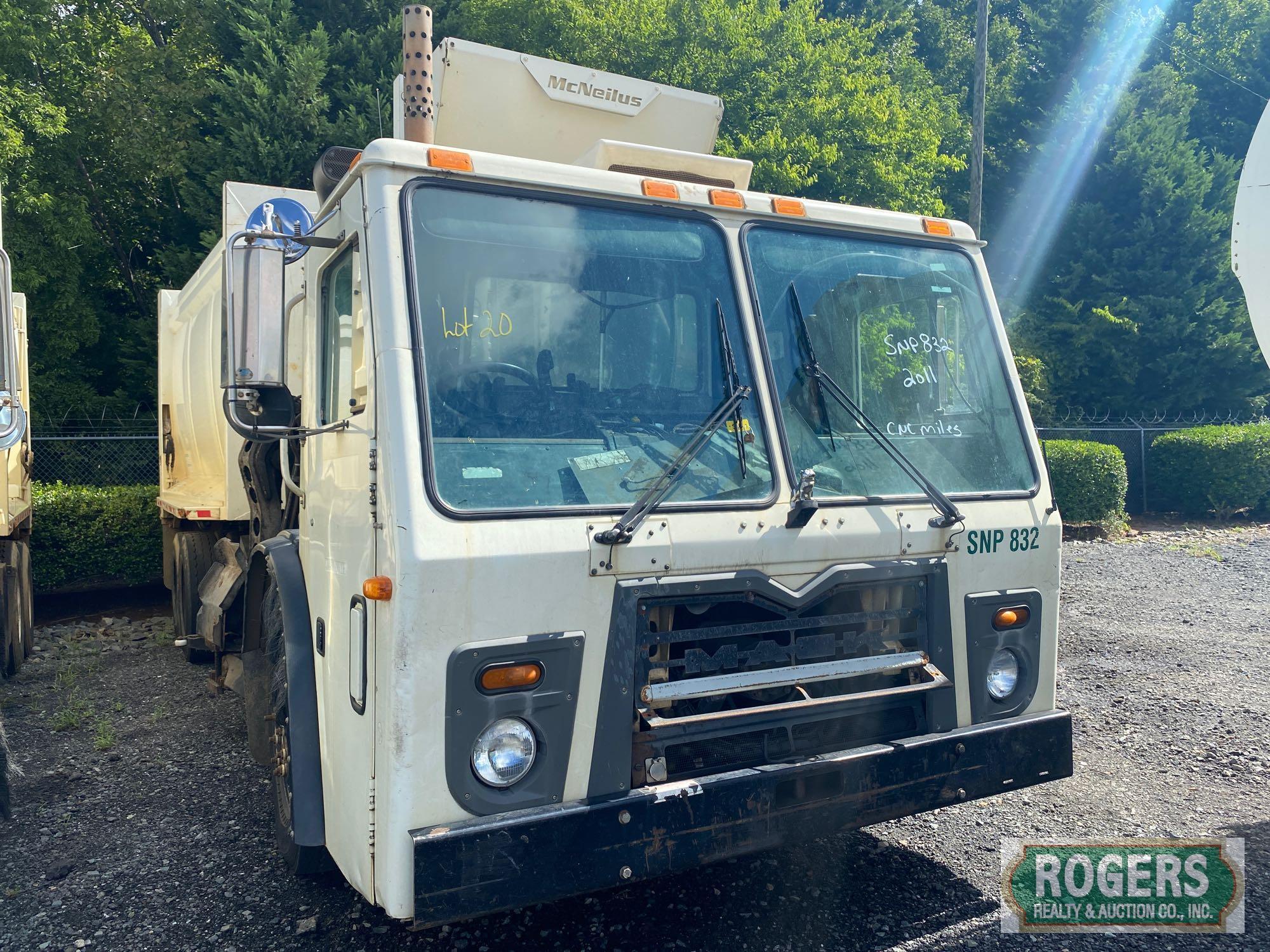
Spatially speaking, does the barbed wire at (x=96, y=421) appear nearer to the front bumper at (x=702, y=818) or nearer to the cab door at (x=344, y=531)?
the cab door at (x=344, y=531)

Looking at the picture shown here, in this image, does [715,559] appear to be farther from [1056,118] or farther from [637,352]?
[1056,118]

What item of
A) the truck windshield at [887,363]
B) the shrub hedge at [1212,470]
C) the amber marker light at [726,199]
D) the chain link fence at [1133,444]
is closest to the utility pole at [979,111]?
the chain link fence at [1133,444]

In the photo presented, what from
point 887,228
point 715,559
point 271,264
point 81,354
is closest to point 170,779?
point 271,264

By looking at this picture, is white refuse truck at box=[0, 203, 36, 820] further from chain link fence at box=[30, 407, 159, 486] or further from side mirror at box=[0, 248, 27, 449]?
chain link fence at box=[30, 407, 159, 486]

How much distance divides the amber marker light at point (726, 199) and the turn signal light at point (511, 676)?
1.64 metres

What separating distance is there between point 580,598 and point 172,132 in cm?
1436

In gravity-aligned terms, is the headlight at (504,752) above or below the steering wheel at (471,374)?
below

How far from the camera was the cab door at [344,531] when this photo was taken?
2.79m

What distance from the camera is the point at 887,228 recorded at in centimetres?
370

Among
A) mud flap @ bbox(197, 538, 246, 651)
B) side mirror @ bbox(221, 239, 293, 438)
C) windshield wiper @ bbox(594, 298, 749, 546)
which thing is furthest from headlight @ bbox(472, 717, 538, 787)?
mud flap @ bbox(197, 538, 246, 651)

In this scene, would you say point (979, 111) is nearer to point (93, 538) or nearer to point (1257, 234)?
point (1257, 234)

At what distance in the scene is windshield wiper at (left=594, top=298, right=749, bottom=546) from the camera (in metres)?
2.79

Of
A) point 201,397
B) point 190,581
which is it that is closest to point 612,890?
point 190,581

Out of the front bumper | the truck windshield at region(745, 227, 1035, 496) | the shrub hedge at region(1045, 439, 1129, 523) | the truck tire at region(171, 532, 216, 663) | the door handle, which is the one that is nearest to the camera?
the front bumper
